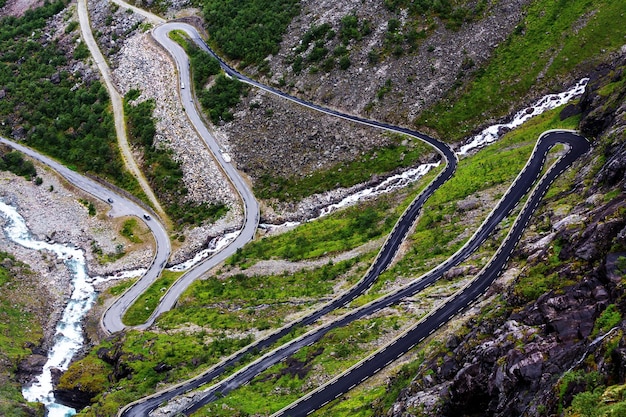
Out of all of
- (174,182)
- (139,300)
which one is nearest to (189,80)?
(174,182)

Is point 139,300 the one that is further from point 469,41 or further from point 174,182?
point 469,41

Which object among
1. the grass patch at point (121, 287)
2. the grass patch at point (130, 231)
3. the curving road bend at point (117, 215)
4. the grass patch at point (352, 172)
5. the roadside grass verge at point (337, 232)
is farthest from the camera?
the grass patch at point (130, 231)

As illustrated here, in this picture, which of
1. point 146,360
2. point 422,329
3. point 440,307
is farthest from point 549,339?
point 146,360

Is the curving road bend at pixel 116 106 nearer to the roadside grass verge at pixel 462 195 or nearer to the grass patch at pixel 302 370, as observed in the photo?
the roadside grass verge at pixel 462 195

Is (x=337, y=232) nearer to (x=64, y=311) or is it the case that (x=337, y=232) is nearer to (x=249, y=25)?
(x=64, y=311)

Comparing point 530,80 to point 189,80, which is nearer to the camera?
point 530,80

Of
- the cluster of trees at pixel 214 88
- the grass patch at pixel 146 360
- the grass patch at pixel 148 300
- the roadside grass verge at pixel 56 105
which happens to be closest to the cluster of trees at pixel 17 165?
the roadside grass verge at pixel 56 105
